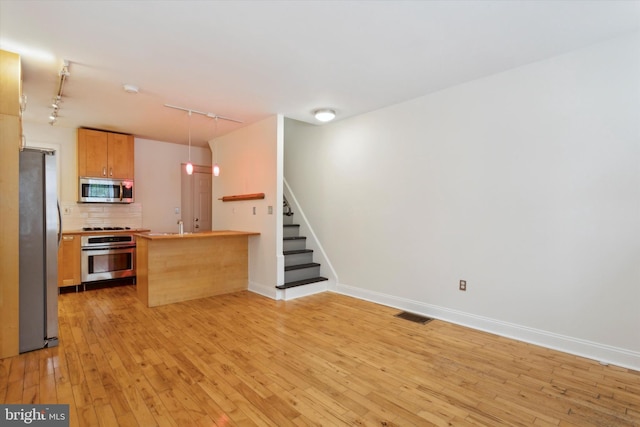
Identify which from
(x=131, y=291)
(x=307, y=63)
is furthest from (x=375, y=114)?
(x=131, y=291)

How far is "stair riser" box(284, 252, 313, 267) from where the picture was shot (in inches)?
199

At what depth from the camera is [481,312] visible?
3.37 metres

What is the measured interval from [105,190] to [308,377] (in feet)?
16.2

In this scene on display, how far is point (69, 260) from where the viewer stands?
4.91 metres

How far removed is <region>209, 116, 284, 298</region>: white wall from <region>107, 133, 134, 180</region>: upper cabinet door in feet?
5.15

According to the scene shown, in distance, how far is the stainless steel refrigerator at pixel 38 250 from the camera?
9.32 ft

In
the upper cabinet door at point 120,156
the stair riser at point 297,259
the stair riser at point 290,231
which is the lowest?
the stair riser at point 297,259

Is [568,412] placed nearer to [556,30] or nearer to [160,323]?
[556,30]

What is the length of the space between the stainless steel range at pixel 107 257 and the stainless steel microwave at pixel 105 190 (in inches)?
25.8

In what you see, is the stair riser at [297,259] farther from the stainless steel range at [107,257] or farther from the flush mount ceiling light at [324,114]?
the stainless steel range at [107,257]

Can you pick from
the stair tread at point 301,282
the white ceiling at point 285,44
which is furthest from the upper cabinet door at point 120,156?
the stair tread at point 301,282

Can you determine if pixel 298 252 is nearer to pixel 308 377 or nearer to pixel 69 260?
pixel 308 377

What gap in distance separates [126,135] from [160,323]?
374 centimetres
